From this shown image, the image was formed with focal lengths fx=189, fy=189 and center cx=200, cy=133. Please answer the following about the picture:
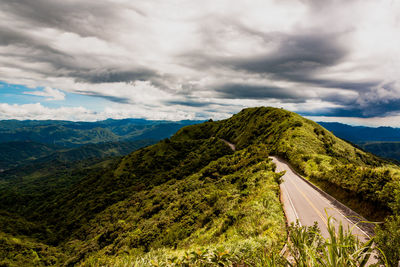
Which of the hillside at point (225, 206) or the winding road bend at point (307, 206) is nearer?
the hillside at point (225, 206)

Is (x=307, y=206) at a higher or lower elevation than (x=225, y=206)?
higher

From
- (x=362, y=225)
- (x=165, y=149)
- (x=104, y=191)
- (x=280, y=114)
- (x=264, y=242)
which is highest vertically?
(x=280, y=114)

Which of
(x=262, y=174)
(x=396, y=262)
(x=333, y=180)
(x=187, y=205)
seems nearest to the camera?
(x=396, y=262)

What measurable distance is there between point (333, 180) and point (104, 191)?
364ft

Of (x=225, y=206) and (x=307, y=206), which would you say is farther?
(x=225, y=206)

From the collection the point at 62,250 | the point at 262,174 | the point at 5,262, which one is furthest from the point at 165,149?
the point at 262,174

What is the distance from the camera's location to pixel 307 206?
2033cm

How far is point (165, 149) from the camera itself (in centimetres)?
11831

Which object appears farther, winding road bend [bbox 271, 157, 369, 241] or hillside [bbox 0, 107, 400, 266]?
winding road bend [bbox 271, 157, 369, 241]

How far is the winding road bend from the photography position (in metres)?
16.7

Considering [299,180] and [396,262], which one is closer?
[396,262]

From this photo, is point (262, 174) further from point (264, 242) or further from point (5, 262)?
point (5, 262)

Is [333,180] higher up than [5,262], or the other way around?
[333,180]

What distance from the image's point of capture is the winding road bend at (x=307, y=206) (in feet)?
54.9
